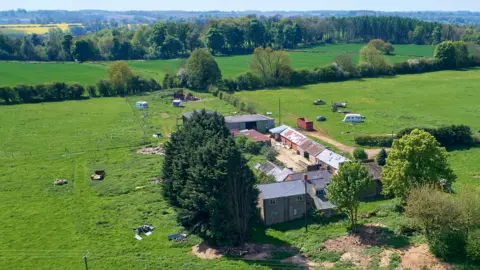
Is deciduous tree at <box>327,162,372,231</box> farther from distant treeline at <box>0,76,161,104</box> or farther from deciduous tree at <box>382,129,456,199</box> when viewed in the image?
distant treeline at <box>0,76,161,104</box>

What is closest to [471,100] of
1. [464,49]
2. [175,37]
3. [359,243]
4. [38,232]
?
[464,49]

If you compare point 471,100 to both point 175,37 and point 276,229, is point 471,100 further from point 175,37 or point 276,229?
point 175,37

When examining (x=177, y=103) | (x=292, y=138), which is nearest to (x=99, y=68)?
(x=177, y=103)

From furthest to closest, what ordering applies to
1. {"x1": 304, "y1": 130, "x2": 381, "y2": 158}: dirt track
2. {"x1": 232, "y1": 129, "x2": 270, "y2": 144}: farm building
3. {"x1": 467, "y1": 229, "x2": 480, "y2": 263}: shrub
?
1. {"x1": 232, "y1": 129, "x2": 270, "y2": 144}: farm building
2. {"x1": 304, "y1": 130, "x2": 381, "y2": 158}: dirt track
3. {"x1": 467, "y1": 229, "x2": 480, "y2": 263}: shrub

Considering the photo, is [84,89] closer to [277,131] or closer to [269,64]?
[269,64]

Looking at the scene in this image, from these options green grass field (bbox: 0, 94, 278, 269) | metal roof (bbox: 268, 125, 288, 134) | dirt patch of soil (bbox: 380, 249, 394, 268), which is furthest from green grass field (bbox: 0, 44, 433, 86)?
dirt patch of soil (bbox: 380, 249, 394, 268)

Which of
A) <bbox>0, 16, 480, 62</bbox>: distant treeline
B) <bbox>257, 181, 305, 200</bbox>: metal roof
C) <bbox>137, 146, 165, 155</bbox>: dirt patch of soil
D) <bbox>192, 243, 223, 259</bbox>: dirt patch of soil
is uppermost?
<bbox>0, 16, 480, 62</bbox>: distant treeline
